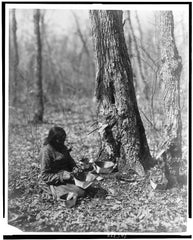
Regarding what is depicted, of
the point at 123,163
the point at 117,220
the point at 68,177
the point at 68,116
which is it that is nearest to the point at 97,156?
the point at 123,163

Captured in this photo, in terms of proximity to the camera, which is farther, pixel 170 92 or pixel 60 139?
pixel 170 92

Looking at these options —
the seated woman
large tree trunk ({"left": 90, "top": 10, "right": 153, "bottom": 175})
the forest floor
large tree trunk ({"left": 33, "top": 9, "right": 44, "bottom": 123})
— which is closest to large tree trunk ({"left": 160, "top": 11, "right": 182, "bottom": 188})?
large tree trunk ({"left": 90, "top": 10, "right": 153, "bottom": 175})

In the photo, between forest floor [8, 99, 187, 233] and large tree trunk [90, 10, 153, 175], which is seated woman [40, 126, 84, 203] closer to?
forest floor [8, 99, 187, 233]

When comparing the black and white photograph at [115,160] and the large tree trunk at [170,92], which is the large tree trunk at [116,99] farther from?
the large tree trunk at [170,92]

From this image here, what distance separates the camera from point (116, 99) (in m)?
5.69

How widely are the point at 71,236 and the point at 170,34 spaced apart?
405 cm

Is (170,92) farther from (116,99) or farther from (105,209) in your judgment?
(105,209)

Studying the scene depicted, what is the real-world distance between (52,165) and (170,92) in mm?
2591

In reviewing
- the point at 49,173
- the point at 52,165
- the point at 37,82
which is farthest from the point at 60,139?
the point at 37,82

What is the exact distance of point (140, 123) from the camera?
19.2ft

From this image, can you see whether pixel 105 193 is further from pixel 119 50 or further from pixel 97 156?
pixel 119 50

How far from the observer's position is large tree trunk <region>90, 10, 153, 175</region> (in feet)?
18.3

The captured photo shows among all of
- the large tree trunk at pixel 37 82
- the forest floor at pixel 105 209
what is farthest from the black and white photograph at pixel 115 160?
the large tree trunk at pixel 37 82

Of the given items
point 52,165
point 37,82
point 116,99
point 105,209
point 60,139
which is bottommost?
point 105,209
